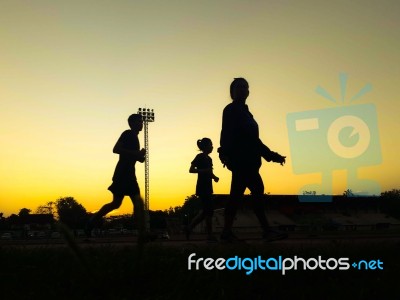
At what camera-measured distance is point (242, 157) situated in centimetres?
664

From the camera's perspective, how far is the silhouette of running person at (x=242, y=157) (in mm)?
6652

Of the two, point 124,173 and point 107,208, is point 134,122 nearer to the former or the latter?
point 124,173

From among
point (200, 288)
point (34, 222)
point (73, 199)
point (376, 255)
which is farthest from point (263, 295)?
point (73, 199)

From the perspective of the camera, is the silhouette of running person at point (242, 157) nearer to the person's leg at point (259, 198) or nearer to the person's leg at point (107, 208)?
the person's leg at point (259, 198)

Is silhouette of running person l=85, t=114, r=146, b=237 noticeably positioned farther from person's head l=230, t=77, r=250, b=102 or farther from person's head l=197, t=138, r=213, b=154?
person's head l=197, t=138, r=213, b=154

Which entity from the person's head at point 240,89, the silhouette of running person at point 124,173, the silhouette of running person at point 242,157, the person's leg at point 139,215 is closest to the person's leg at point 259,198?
the silhouette of running person at point 242,157

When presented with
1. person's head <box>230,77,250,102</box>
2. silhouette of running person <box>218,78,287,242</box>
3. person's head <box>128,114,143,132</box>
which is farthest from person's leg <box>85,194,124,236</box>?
person's head <box>230,77,250,102</box>

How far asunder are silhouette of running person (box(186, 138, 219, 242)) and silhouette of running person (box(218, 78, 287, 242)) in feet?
8.93

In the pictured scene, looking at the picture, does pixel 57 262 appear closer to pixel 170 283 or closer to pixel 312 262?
pixel 170 283

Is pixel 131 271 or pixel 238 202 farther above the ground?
pixel 238 202

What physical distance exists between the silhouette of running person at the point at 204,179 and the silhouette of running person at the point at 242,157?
272 centimetres

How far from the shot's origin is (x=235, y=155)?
6.68 metres

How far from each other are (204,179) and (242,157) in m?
3.16

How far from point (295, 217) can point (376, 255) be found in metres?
66.4
